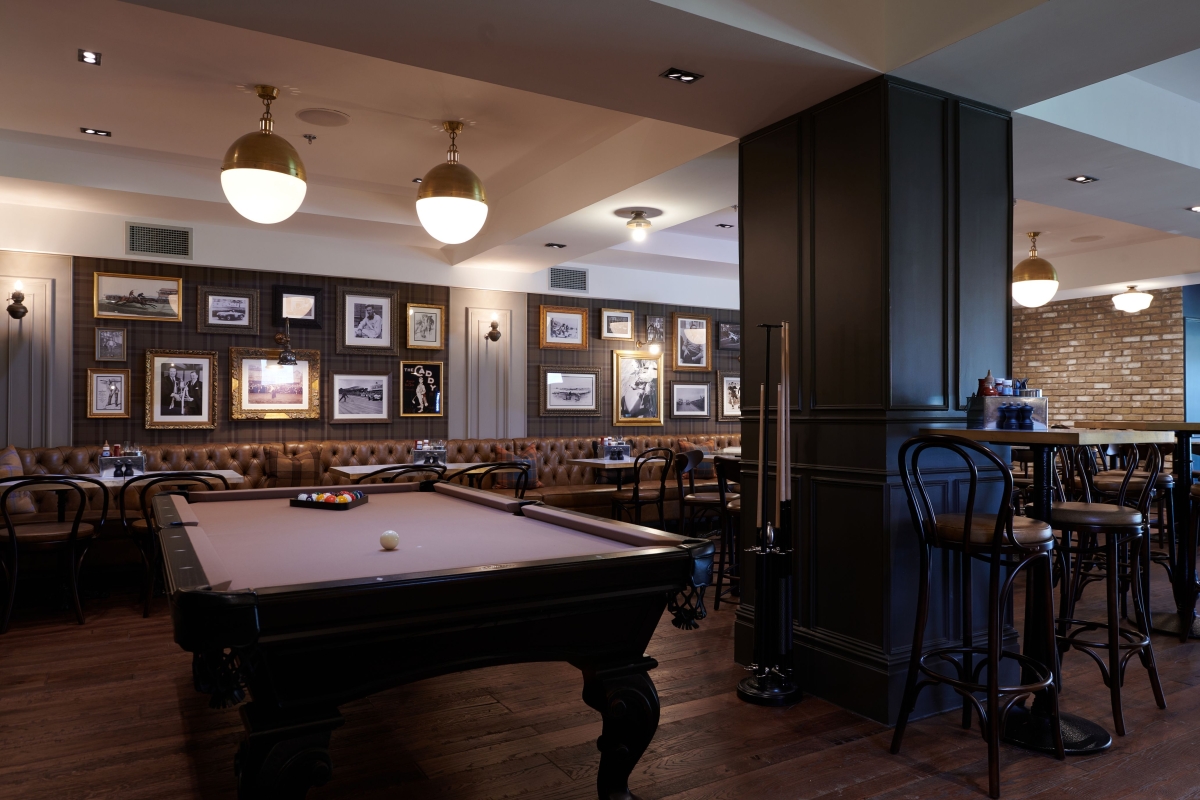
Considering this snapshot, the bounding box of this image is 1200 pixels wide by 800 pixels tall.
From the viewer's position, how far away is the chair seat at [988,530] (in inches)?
113

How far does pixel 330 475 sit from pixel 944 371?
5760mm

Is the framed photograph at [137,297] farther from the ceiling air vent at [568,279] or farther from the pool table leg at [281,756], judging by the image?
the pool table leg at [281,756]

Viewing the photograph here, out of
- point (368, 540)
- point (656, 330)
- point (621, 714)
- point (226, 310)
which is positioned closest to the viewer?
point (621, 714)

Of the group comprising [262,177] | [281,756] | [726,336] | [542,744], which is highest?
[262,177]

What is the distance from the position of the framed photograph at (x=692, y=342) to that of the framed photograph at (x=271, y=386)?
4.52 meters

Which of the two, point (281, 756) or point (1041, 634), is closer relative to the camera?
point (281, 756)

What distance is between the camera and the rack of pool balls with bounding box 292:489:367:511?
3.68 metres

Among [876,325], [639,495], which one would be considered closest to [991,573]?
[876,325]

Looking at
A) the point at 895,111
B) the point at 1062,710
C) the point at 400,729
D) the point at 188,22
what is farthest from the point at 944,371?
the point at 188,22

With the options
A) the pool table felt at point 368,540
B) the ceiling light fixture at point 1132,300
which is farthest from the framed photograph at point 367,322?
the ceiling light fixture at point 1132,300

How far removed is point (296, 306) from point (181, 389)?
4.39 feet

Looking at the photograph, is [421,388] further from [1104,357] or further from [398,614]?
[1104,357]

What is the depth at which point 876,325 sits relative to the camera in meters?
3.49

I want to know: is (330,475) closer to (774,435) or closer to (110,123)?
(110,123)
